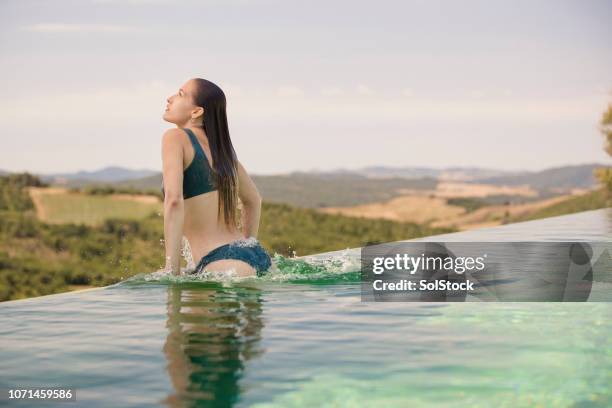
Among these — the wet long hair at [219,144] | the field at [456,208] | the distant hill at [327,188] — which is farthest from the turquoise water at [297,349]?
the distant hill at [327,188]

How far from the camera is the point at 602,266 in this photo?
7020 mm

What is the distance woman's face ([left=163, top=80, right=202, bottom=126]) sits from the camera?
5770 mm

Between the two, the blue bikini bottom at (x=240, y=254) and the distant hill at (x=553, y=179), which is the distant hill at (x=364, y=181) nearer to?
the distant hill at (x=553, y=179)

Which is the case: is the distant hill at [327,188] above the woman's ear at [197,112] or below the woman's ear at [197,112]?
below

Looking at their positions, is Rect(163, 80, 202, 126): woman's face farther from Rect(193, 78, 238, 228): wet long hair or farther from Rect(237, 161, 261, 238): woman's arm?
A: Rect(237, 161, 261, 238): woman's arm

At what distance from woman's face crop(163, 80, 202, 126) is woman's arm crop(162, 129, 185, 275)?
0.91 feet

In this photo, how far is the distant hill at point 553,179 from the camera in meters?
86.7

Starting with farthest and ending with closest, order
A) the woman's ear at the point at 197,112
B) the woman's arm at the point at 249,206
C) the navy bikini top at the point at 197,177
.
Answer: the woman's arm at the point at 249,206 → the woman's ear at the point at 197,112 → the navy bikini top at the point at 197,177

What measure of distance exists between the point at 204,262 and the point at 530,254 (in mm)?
3634

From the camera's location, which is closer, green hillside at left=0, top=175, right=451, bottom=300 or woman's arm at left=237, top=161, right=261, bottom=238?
woman's arm at left=237, top=161, right=261, bottom=238

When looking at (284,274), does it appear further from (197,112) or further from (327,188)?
(327,188)

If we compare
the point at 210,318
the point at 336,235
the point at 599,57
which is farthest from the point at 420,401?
the point at 599,57

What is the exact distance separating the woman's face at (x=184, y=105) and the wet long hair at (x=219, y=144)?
4 cm

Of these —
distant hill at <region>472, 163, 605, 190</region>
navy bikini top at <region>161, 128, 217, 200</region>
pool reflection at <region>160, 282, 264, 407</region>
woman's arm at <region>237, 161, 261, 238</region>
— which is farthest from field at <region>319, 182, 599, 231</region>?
pool reflection at <region>160, 282, 264, 407</region>
